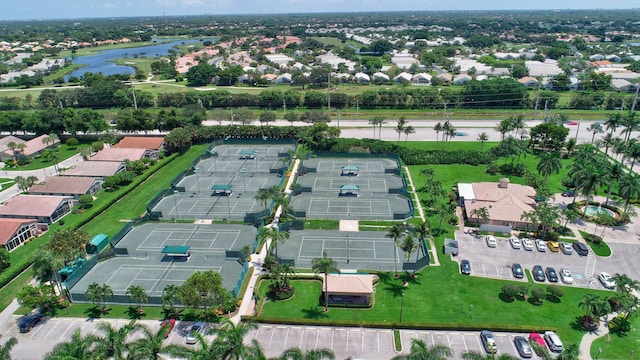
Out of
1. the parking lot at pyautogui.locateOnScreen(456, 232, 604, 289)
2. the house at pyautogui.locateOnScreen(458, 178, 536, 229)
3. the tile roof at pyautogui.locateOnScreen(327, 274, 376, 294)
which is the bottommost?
the parking lot at pyautogui.locateOnScreen(456, 232, 604, 289)

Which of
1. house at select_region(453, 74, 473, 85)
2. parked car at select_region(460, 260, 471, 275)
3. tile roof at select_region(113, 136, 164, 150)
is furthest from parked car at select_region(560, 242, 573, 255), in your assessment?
house at select_region(453, 74, 473, 85)

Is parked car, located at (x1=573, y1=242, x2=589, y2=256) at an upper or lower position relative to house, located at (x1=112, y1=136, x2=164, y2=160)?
lower

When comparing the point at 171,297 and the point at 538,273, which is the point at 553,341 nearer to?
the point at 538,273

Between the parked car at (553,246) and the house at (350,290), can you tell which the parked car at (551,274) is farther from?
the house at (350,290)

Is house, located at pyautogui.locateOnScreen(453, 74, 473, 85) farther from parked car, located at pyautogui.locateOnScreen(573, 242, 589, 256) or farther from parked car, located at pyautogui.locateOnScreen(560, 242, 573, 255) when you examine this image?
parked car, located at pyautogui.locateOnScreen(560, 242, 573, 255)

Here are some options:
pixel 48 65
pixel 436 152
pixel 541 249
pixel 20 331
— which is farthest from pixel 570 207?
pixel 48 65

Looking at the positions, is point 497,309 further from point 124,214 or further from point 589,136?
point 589,136

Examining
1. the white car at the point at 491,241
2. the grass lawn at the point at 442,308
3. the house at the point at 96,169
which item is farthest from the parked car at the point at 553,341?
the house at the point at 96,169
